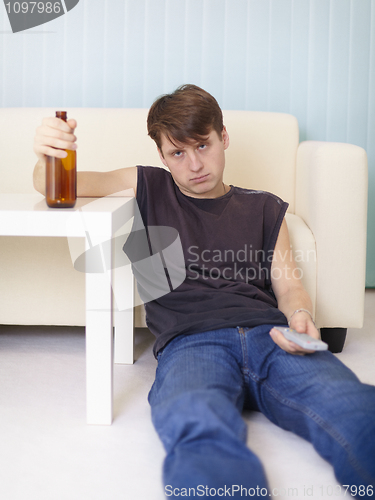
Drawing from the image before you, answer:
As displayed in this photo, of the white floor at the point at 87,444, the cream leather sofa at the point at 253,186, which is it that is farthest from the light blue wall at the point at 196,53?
the white floor at the point at 87,444

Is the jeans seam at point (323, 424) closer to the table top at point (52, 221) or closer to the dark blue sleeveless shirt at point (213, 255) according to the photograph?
the dark blue sleeveless shirt at point (213, 255)

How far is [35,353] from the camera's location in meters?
1.35

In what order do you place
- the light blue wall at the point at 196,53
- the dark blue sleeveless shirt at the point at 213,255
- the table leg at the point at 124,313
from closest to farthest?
the dark blue sleeveless shirt at the point at 213,255 < the table leg at the point at 124,313 < the light blue wall at the point at 196,53

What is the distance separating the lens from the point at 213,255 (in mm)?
1035

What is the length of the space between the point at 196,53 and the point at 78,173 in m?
1.17

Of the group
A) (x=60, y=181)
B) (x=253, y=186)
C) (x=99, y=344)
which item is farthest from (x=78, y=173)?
(x=253, y=186)

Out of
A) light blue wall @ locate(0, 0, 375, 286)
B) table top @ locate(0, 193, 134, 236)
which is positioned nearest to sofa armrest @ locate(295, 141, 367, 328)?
table top @ locate(0, 193, 134, 236)

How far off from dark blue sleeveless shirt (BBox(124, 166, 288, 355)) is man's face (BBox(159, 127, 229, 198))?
0.04 m

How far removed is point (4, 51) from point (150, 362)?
152cm

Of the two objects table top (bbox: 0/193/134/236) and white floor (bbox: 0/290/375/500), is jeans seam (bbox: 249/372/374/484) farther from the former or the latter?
table top (bbox: 0/193/134/236)

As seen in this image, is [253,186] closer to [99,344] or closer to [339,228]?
[339,228]

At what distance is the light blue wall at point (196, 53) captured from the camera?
200 centimetres

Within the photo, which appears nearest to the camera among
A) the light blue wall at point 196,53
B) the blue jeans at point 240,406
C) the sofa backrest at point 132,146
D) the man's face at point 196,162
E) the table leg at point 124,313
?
the blue jeans at point 240,406

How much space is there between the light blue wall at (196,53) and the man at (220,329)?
1.01 meters
